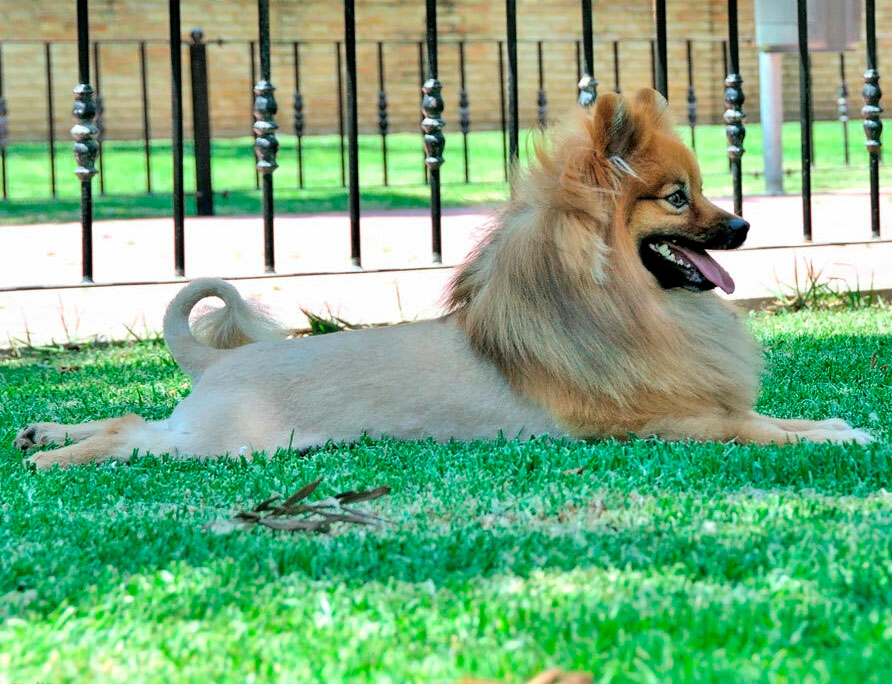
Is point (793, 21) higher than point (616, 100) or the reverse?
higher

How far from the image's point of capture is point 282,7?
71.2 feet

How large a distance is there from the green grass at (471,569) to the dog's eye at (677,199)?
0.70 meters

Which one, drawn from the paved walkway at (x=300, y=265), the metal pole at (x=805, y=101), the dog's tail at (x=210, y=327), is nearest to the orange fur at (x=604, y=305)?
the paved walkway at (x=300, y=265)

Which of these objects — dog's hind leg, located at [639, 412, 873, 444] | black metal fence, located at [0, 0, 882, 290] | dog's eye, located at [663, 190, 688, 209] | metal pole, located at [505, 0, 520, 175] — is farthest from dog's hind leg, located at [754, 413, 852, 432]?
metal pole, located at [505, 0, 520, 175]

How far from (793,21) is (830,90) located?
14.9 m

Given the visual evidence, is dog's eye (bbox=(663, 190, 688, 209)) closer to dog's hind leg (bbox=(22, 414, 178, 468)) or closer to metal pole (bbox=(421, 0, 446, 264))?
dog's hind leg (bbox=(22, 414, 178, 468))

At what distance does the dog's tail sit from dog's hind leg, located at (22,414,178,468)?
352mm

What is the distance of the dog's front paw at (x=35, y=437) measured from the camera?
3736 millimetres

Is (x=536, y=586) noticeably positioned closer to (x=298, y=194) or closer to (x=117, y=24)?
(x=298, y=194)

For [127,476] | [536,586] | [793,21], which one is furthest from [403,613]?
[793,21]

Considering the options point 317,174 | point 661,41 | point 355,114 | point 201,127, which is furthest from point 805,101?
point 317,174

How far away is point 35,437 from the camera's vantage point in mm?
3766

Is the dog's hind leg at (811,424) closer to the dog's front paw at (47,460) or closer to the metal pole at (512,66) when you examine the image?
the dog's front paw at (47,460)

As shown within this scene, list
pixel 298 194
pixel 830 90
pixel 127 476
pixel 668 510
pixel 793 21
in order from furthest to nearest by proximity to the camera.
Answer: pixel 830 90, pixel 298 194, pixel 793 21, pixel 127 476, pixel 668 510
